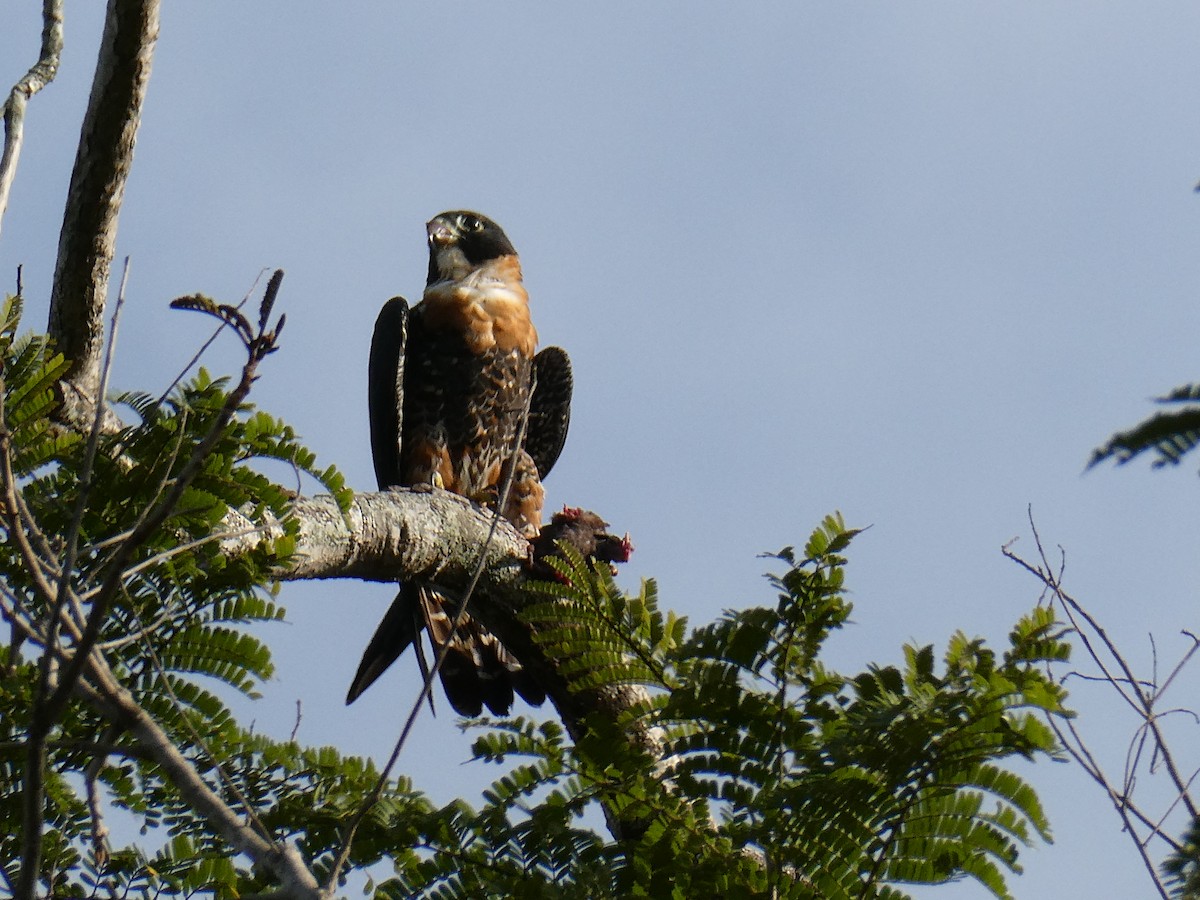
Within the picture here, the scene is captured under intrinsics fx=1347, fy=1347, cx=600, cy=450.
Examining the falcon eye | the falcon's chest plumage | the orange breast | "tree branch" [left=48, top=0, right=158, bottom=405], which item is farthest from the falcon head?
"tree branch" [left=48, top=0, right=158, bottom=405]

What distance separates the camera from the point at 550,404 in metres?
5.99

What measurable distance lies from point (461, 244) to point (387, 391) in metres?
1.15

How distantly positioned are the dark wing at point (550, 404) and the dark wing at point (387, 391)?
78 cm

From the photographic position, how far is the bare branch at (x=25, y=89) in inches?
112

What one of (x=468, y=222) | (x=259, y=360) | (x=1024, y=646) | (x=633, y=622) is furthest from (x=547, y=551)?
(x=468, y=222)

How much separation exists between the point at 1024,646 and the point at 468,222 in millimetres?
4697

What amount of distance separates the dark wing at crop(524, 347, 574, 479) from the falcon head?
20.3 inches

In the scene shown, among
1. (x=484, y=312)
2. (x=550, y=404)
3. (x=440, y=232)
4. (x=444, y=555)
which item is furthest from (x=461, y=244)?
(x=444, y=555)

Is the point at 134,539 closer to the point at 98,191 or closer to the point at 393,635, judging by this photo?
the point at 98,191

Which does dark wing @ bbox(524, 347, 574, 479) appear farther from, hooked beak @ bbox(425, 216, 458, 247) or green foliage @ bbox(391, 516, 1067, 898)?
green foliage @ bbox(391, 516, 1067, 898)

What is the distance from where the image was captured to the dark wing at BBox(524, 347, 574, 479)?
5980 mm

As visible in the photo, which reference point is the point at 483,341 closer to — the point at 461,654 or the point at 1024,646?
the point at 461,654

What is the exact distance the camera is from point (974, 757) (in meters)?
1.84

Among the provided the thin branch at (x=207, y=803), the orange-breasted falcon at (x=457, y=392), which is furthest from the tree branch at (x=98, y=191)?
the orange-breasted falcon at (x=457, y=392)
